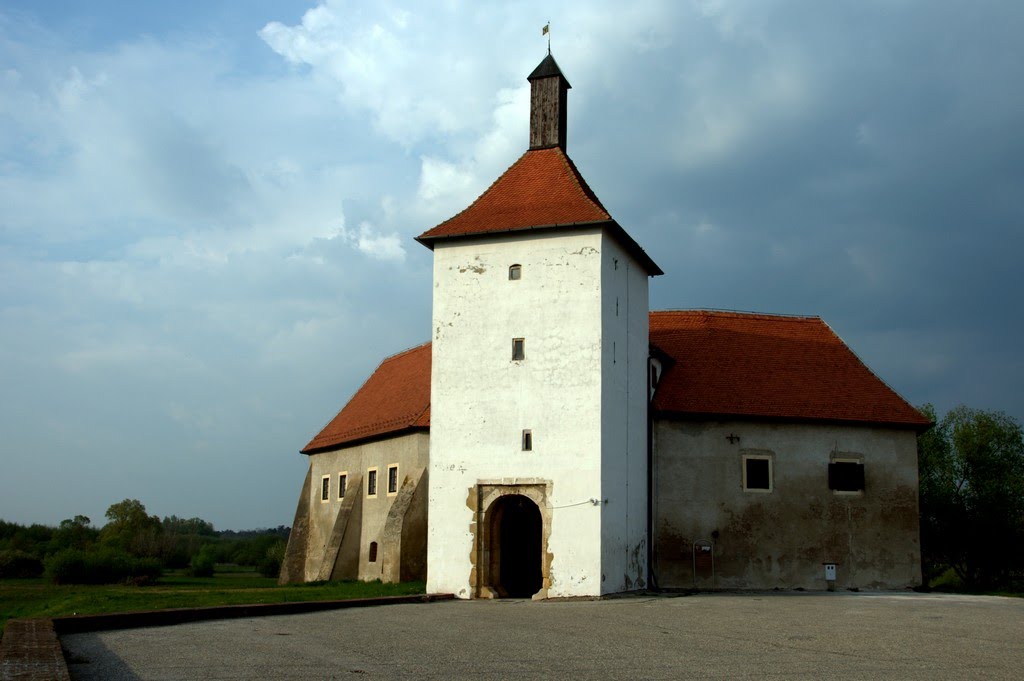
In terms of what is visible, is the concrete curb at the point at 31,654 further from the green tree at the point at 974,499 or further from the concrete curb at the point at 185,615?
the green tree at the point at 974,499

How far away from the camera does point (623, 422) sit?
26.5 m

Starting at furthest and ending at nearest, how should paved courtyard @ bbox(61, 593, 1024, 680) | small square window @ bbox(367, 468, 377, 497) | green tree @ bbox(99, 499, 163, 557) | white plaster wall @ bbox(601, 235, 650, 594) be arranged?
green tree @ bbox(99, 499, 163, 557) → small square window @ bbox(367, 468, 377, 497) → white plaster wall @ bbox(601, 235, 650, 594) → paved courtyard @ bbox(61, 593, 1024, 680)

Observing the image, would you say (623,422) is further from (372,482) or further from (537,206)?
(372,482)

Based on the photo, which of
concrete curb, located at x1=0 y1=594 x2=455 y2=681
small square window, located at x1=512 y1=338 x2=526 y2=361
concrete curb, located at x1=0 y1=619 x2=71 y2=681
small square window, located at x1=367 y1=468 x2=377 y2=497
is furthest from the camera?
small square window, located at x1=367 y1=468 x2=377 y2=497

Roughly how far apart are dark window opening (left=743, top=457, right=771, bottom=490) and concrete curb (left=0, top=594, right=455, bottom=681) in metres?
9.79

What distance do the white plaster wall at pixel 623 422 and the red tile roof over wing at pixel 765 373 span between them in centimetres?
201

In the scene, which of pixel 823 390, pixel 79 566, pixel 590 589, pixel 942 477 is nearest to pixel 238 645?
pixel 590 589

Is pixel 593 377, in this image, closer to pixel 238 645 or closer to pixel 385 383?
pixel 238 645

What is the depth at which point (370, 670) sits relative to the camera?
464 inches

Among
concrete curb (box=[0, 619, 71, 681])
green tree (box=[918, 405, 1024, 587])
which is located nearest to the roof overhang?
concrete curb (box=[0, 619, 71, 681])

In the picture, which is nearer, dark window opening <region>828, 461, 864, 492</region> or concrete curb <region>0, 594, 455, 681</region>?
concrete curb <region>0, 594, 455, 681</region>

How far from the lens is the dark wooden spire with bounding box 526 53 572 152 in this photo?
2995 cm

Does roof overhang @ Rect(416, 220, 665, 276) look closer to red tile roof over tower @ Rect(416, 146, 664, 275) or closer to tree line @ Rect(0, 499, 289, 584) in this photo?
red tile roof over tower @ Rect(416, 146, 664, 275)

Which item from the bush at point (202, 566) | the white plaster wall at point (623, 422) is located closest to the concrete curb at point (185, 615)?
the white plaster wall at point (623, 422)
